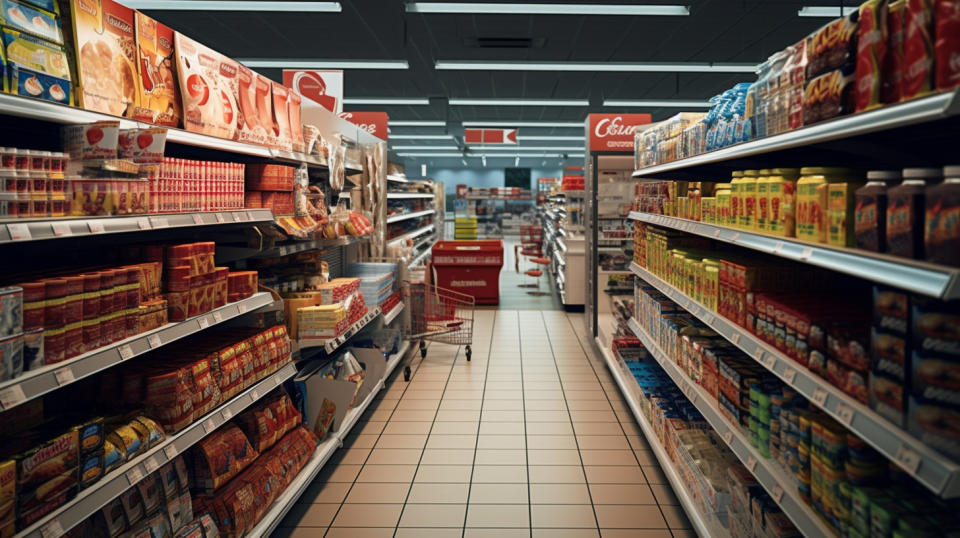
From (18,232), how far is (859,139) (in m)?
2.44

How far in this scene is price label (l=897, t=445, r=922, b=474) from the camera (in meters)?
1.28

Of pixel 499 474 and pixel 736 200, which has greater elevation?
pixel 736 200

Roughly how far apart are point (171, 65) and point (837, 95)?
2.40m

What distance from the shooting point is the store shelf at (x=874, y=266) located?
1172mm

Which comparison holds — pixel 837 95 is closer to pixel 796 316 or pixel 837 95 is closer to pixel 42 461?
pixel 796 316

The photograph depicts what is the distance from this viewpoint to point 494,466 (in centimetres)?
384

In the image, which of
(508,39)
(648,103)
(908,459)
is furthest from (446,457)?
(648,103)

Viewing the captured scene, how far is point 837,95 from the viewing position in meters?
1.70

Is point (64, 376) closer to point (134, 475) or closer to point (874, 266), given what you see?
point (134, 475)

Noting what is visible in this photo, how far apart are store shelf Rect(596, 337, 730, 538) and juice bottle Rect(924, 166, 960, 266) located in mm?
1671

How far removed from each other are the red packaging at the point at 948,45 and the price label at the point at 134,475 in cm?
240

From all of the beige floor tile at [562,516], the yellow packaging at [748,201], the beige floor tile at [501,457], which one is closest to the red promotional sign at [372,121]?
the beige floor tile at [501,457]

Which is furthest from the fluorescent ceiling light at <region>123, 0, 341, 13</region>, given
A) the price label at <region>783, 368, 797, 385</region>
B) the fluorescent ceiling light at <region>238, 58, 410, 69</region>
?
the price label at <region>783, 368, 797, 385</region>

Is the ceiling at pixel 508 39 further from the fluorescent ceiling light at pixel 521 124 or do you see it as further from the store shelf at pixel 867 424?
the store shelf at pixel 867 424
